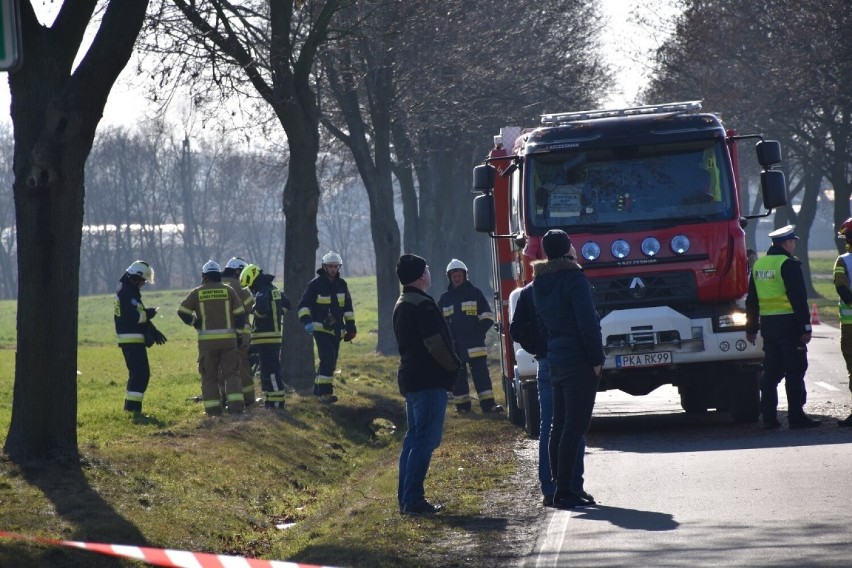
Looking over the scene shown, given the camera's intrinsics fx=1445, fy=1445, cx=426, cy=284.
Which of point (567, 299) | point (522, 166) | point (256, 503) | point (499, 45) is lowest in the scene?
point (256, 503)

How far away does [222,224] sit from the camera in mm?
98125

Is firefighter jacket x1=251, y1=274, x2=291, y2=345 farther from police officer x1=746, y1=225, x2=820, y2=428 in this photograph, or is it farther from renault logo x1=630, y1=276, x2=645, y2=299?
police officer x1=746, y1=225, x2=820, y2=428

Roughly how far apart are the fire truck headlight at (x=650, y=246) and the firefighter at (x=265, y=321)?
17.7 ft

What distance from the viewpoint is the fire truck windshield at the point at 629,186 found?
1416 cm

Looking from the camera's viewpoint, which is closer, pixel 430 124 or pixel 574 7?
pixel 430 124

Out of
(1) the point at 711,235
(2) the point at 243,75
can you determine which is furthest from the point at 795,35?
(1) the point at 711,235

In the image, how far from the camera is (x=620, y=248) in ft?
46.1

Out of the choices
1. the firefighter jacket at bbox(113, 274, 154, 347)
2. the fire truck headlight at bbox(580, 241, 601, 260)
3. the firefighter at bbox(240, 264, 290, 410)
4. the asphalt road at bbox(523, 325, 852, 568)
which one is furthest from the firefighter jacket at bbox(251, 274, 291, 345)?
the fire truck headlight at bbox(580, 241, 601, 260)

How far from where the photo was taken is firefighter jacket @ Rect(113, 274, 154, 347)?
17.3 m

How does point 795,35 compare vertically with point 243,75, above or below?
above

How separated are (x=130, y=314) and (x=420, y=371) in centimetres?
815

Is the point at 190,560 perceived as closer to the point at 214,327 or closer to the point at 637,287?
the point at 637,287

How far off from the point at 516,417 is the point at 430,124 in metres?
15.4

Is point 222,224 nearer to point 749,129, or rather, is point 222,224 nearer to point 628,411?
point 749,129
